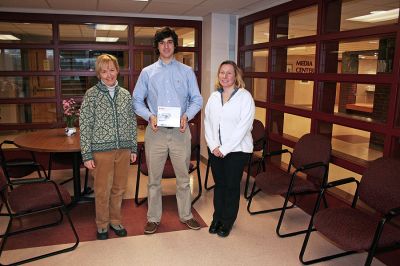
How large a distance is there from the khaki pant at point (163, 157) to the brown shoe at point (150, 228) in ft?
0.12

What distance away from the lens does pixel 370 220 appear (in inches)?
94.6

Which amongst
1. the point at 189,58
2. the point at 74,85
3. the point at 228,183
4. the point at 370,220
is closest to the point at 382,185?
the point at 370,220

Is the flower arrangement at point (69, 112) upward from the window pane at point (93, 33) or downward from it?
downward

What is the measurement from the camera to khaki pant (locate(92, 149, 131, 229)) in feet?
8.92

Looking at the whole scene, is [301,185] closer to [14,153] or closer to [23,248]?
[23,248]

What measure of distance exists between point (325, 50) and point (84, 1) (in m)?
3.02

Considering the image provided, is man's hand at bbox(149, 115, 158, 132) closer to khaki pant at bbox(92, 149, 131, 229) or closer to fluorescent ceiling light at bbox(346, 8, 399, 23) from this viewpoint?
khaki pant at bbox(92, 149, 131, 229)

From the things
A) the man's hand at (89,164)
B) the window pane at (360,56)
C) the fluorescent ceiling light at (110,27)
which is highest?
the fluorescent ceiling light at (110,27)

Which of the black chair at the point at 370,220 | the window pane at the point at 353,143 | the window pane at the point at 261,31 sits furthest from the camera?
the window pane at the point at 261,31

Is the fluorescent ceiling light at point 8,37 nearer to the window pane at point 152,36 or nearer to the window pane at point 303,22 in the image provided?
the window pane at point 152,36

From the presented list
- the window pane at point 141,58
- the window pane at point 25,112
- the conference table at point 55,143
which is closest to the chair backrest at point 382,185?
the conference table at point 55,143

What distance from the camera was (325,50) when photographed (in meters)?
3.44

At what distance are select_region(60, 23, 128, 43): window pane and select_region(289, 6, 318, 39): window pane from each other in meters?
2.59

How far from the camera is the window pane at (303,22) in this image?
3.73m
